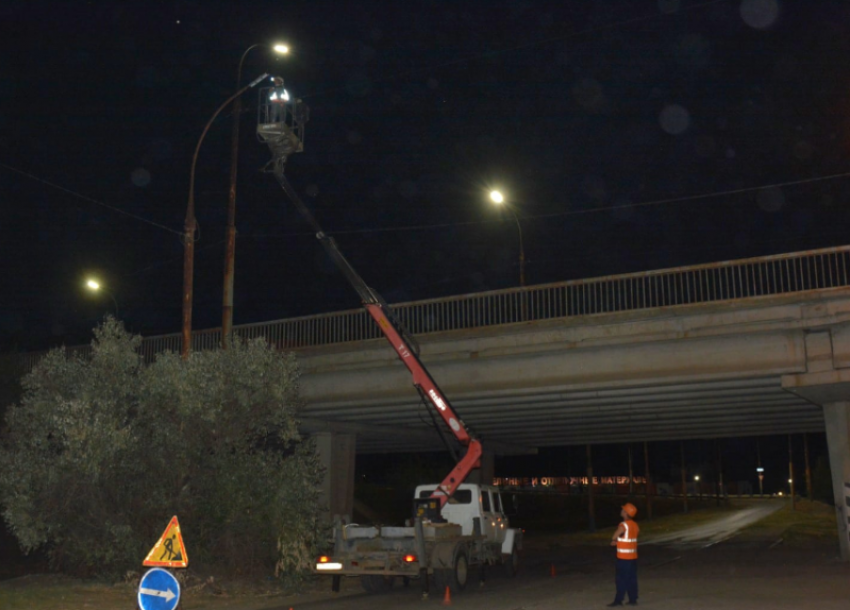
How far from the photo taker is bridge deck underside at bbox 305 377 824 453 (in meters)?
28.0

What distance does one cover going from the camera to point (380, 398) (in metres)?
30.0

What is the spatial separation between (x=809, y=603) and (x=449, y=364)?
48.2 feet

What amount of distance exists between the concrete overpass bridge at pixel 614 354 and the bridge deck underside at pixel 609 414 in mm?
121

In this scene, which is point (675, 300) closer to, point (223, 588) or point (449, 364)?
point (449, 364)

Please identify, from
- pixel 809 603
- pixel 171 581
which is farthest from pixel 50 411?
pixel 809 603

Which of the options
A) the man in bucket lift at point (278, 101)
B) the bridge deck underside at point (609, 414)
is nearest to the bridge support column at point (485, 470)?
the bridge deck underside at point (609, 414)

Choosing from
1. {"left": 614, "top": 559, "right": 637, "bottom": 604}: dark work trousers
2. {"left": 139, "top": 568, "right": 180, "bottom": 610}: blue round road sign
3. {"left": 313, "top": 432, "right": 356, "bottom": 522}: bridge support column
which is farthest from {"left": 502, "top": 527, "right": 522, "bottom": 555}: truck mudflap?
{"left": 139, "top": 568, "right": 180, "bottom": 610}: blue round road sign

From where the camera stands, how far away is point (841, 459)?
1023 inches

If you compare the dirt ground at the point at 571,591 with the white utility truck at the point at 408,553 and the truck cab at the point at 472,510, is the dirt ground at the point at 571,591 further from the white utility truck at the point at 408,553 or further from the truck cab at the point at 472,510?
the truck cab at the point at 472,510

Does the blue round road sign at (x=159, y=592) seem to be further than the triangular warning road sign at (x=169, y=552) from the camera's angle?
No

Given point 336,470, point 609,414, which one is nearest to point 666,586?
point 609,414

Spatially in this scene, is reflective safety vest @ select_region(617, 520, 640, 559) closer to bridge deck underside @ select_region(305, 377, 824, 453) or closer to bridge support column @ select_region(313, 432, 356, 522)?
bridge deck underside @ select_region(305, 377, 824, 453)

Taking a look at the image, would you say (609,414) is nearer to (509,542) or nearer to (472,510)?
(509,542)

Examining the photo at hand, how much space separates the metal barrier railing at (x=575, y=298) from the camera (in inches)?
942
